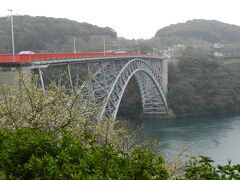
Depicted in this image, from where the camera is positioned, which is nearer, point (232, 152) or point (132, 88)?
point (232, 152)

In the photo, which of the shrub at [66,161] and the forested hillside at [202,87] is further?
the forested hillside at [202,87]

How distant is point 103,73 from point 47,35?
4211cm

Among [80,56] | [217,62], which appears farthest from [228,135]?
[217,62]

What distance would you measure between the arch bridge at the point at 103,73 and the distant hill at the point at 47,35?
47.8 feet

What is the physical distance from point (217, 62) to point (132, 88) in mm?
19210

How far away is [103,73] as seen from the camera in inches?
1249

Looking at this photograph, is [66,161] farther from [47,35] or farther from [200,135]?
[47,35]

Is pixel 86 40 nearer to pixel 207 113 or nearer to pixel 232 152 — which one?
pixel 207 113


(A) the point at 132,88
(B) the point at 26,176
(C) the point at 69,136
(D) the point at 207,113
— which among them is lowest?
(D) the point at 207,113

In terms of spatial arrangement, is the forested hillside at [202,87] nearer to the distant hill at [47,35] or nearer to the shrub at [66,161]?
the distant hill at [47,35]

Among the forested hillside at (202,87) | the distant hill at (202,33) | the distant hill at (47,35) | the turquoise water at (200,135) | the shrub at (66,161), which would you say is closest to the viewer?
the shrub at (66,161)

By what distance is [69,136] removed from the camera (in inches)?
222

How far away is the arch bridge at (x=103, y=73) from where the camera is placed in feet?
65.1

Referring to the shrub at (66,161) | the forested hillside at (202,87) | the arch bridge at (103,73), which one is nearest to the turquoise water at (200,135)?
the forested hillside at (202,87)
